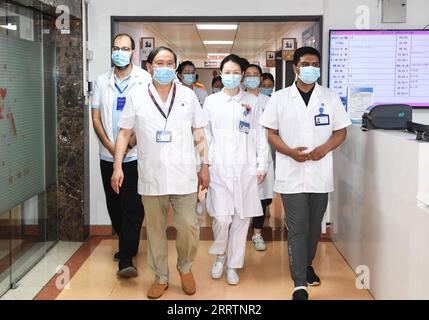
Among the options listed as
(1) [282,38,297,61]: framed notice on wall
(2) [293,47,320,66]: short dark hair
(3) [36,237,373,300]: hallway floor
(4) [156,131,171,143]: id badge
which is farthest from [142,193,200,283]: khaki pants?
(1) [282,38,297,61]: framed notice on wall

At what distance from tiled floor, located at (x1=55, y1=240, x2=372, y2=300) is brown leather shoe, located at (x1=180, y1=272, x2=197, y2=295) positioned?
41 mm

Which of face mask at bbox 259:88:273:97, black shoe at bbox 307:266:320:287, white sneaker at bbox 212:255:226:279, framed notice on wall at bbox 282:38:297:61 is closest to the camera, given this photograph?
black shoe at bbox 307:266:320:287

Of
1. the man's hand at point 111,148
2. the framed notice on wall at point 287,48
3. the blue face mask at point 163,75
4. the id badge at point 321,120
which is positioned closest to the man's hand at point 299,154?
the id badge at point 321,120

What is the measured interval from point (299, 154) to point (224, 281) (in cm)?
111

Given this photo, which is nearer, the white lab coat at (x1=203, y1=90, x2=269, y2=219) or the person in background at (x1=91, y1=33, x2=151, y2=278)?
the white lab coat at (x1=203, y1=90, x2=269, y2=219)

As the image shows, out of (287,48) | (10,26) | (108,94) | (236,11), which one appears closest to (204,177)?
(108,94)

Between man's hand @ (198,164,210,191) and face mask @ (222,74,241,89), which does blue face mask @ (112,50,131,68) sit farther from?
man's hand @ (198,164,210,191)

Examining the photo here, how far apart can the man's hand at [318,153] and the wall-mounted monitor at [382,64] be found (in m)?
1.61

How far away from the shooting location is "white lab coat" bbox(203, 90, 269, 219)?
383 cm

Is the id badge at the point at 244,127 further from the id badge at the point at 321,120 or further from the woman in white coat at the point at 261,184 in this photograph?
the woman in white coat at the point at 261,184

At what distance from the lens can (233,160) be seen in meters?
3.82

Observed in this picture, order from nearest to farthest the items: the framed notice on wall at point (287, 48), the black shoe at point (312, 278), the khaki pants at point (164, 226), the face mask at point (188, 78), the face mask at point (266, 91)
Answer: the khaki pants at point (164, 226) → the black shoe at point (312, 278) → the face mask at point (188, 78) → the face mask at point (266, 91) → the framed notice on wall at point (287, 48)

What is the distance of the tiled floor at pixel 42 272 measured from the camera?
3.64 metres
